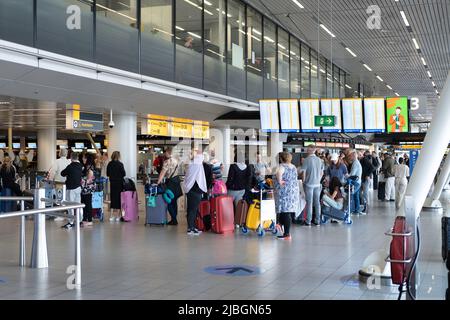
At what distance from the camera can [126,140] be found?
2017cm

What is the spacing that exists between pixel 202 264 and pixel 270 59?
18336 mm

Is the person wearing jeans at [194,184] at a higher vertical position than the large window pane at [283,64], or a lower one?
lower

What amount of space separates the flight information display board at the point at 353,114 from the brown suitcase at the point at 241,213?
7.32 m

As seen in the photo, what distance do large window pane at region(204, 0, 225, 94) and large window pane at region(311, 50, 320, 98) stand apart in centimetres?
1111

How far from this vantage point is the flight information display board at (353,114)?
60.5ft

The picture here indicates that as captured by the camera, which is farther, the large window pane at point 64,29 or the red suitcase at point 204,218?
the large window pane at point 64,29

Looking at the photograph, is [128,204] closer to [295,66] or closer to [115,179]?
[115,179]

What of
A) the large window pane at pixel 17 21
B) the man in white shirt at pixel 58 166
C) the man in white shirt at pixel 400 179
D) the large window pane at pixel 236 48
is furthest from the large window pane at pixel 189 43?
the man in white shirt at pixel 400 179

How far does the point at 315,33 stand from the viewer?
26.6 meters

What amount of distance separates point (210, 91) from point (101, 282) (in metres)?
13.0

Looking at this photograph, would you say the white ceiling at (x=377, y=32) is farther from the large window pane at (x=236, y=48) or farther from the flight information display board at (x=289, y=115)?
the flight information display board at (x=289, y=115)

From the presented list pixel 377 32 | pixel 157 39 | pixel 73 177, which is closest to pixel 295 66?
pixel 377 32

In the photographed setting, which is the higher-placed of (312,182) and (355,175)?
(355,175)
